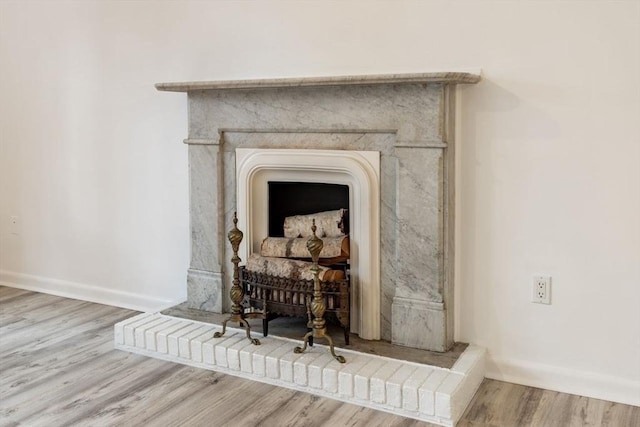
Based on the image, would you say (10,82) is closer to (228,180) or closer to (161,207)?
(161,207)

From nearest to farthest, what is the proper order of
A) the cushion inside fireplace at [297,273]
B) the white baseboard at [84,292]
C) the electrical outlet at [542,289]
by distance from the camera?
the electrical outlet at [542,289]
the cushion inside fireplace at [297,273]
the white baseboard at [84,292]

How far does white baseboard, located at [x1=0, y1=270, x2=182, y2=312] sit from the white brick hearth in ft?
1.52

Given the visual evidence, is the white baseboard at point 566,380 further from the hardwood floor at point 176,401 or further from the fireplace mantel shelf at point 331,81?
the fireplace mantel shelf at point 331,81

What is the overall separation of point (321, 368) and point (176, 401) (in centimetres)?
63

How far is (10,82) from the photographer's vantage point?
4.35 metres

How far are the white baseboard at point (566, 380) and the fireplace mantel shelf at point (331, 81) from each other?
1284 mm

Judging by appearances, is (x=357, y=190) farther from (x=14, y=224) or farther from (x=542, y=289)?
(x=14, y=224)

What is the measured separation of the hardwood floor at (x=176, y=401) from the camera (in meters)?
2.52

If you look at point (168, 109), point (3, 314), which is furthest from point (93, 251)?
point (168, 109)

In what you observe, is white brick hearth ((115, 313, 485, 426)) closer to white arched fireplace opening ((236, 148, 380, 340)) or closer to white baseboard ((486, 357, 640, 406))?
white baseboard ((486, 357, 640, 406))

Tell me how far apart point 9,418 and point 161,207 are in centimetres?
153

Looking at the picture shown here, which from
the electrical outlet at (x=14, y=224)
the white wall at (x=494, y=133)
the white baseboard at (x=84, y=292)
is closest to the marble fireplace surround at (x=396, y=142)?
the white wall at (x=494, y=133)

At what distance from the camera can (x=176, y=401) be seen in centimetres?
270

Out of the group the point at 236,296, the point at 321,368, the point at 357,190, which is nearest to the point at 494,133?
the point at 357,190
